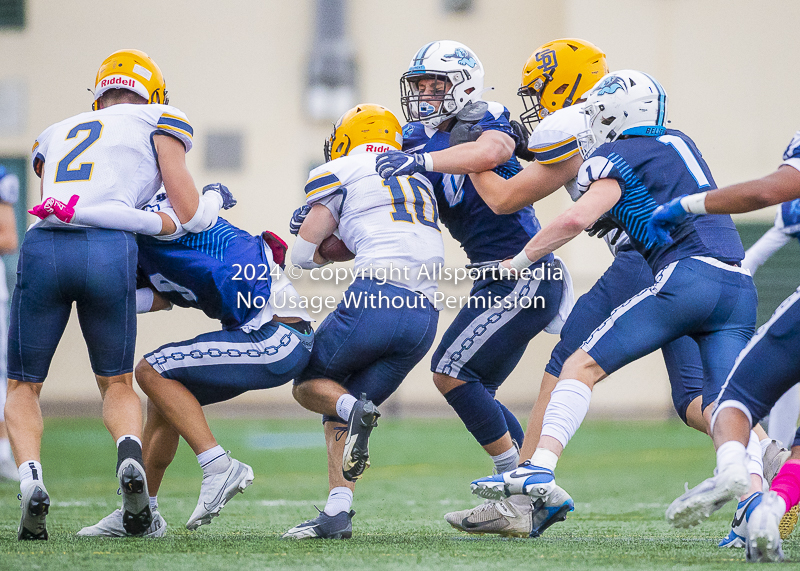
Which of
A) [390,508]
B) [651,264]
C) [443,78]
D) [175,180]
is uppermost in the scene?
[443,78]

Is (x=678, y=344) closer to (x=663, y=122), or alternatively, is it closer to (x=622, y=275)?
(x=622, y=275)

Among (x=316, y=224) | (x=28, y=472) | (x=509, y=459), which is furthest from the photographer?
(x=509, y=459)

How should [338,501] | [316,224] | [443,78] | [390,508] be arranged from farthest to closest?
[390,508]
[443,78]
[316,224]
[338,501]

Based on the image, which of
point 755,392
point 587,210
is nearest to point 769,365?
point 755,392

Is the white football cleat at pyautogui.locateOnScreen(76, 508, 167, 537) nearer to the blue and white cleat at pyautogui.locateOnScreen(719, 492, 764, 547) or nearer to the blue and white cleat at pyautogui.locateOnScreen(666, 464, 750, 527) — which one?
the blue and white cleat at pyautogui.locateOnScreen(666, 464, 750, 527)

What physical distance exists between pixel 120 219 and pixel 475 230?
1.56 m

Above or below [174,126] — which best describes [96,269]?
below

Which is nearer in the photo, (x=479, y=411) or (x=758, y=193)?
(x=758, y=193)

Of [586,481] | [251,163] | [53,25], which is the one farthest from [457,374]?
[53,25]

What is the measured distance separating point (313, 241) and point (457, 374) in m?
0.84

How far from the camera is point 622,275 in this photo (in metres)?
4.06

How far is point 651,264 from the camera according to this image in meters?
3.64

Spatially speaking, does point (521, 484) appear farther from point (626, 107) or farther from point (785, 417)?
point (785, 417)

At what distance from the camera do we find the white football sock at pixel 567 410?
11.2 ft
